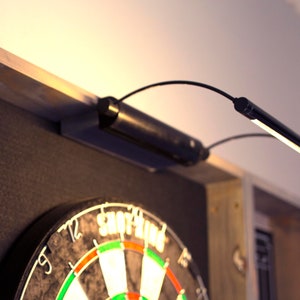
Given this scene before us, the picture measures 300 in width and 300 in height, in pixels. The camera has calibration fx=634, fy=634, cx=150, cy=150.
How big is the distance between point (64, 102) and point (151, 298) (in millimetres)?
510

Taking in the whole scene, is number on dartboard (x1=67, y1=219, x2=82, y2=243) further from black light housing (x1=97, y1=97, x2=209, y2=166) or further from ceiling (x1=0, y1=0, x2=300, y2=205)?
ceiling (x1=0, y1=0, x2=300, y2=205)

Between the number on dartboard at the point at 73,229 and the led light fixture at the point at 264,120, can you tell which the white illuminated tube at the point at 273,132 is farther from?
the number on dartboard at the point at 73,229

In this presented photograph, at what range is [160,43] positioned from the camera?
1.92 meters

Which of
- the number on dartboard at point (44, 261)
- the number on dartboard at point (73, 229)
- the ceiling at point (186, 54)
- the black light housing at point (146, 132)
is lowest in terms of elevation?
the number on dartboard at point (44, 261)

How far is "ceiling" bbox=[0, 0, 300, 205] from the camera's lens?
1572mm

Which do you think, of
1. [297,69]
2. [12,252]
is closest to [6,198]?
[12,252]

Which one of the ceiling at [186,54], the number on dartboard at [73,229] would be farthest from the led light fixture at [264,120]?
the ceiling at [186,54]

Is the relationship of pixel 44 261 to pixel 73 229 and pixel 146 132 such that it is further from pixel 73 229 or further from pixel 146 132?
pixel 146 132

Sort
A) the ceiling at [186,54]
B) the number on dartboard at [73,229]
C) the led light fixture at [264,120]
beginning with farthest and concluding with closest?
the ceiling at [186,54] < the number on dartboard at [73,229] < the led light fixture at [264,120]

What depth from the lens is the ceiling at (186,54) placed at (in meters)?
1.57

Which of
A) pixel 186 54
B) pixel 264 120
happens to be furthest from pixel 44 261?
pixel 186 54

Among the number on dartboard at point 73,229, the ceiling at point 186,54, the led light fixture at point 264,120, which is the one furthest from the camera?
the ceiling at point 186,54

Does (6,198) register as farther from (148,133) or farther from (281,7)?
(281,7)

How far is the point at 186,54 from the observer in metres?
2.03
